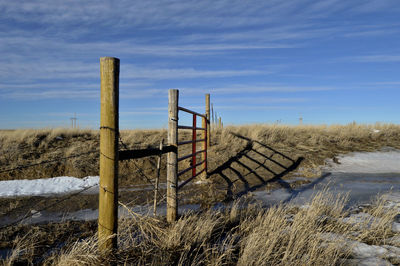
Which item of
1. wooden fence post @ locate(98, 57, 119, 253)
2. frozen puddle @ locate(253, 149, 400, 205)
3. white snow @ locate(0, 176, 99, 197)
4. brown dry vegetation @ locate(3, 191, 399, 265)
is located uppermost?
wooden fence post @ locate(98, 57, 119, 253)

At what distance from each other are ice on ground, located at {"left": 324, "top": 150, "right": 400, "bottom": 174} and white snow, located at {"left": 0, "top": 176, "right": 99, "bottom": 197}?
8.71 metres

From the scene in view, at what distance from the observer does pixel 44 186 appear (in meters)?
9.02

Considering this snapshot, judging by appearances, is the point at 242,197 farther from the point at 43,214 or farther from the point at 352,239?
the point at 43,214

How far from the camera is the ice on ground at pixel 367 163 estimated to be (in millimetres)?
11664

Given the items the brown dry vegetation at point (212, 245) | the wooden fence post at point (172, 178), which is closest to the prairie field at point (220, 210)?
the brown dry vegetation at point (212, 245)

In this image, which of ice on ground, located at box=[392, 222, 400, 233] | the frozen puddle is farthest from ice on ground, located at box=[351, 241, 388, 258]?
the frozen puddle

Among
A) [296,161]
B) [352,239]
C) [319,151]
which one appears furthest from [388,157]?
[352,239]

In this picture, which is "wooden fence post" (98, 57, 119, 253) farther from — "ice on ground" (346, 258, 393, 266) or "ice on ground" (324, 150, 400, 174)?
"ice on ground" (324, 150, 400, 174)

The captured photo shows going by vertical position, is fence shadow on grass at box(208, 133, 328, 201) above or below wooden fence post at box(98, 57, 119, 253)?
below

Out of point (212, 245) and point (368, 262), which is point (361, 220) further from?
point (212, 245)

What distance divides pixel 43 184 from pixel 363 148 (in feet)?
45.0

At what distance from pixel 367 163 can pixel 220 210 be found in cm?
913

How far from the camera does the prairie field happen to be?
3520 millimetres

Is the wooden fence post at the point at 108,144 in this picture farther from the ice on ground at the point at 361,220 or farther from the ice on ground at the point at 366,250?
the ice on ground at the point at 361,220
